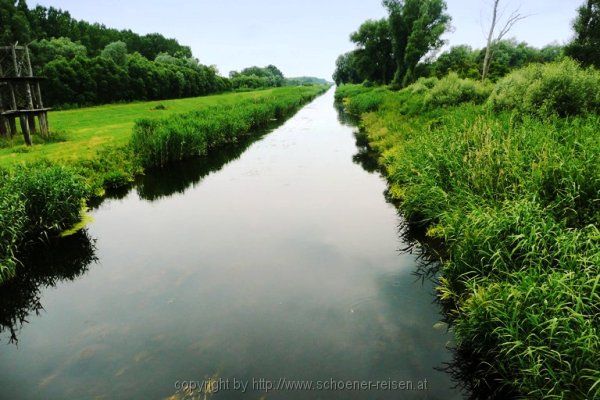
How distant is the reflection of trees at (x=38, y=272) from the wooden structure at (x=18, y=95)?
41.1 feet

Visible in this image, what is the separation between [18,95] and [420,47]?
48.6 m

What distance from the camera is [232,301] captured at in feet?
24.7

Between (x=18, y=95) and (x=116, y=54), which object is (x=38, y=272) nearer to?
(x=18, y=95)

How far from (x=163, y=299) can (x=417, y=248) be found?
6.42 meters

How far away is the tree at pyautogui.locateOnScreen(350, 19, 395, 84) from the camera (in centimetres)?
6341

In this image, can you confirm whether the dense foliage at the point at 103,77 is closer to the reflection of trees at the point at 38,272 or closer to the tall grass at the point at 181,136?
the tall grass at the point at 181,136

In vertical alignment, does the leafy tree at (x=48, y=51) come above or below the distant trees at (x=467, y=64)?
above

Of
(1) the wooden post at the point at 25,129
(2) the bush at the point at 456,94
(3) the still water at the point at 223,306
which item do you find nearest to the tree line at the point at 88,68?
Result: (1) the wooden post at the point at 25,129

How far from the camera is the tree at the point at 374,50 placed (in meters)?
63.4

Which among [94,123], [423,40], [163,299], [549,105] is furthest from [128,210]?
[423,40]

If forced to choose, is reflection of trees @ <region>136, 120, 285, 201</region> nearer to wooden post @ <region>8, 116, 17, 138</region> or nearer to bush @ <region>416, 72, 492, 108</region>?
wooden post @ <region>8, 116, 17, 138</region>

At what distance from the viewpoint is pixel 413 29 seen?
52.4 meters

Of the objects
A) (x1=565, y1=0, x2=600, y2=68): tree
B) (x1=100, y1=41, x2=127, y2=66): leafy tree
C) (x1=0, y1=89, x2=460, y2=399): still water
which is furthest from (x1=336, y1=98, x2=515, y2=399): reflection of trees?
(x1=100, y1=41, x2=127, y2=66): leafy tree

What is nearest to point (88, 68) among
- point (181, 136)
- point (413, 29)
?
point (181, 136)
